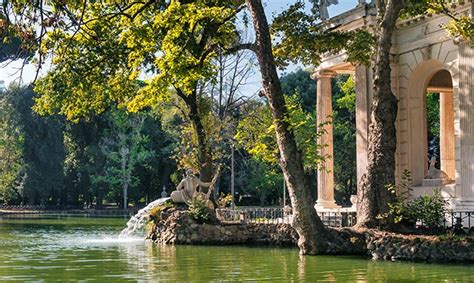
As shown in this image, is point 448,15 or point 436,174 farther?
point 436,174

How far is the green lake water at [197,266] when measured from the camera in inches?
715

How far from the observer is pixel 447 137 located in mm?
35000

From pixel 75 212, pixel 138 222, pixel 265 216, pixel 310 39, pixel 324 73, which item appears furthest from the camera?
pixel 75 212

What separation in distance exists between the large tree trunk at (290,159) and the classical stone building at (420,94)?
16.7 feet

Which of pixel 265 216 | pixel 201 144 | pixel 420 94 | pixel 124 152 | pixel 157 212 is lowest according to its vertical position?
pixel 265 216

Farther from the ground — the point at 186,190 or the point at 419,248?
the point at 186,190

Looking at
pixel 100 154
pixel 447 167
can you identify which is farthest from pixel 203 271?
pixel 100 154

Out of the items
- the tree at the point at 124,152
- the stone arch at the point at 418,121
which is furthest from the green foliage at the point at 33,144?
the stone arch at the point at 418,121

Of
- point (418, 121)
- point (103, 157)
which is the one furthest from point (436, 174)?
point (103, 157)

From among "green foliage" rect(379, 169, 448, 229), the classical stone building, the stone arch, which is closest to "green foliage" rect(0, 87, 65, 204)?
the classical stone building

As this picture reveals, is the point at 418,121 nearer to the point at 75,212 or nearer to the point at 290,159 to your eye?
the point at 290,159

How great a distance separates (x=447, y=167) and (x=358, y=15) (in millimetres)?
7650

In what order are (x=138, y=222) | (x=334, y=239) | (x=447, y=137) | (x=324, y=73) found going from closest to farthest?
(x=334, y=239)
(x=447, y=137)
(x=138, y=222)
(x=324, y=73)

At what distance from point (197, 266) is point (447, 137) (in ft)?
58.2
